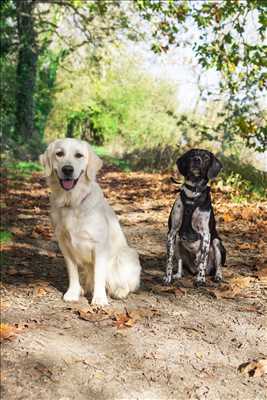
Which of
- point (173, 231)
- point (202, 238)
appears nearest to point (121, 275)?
point (173, 231)

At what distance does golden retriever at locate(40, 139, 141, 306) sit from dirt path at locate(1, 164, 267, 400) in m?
0.30

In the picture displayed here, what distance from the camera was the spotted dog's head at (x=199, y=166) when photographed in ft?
17.7

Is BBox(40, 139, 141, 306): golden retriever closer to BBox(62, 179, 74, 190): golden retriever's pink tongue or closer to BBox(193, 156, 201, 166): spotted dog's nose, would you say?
BBox(62, 179, 74, 190): golden retriever's pink tongue

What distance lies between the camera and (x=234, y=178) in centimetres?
1172

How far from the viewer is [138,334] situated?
4.00 metres

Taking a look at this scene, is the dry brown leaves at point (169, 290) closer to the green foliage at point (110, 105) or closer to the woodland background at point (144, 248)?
the woodland background at point (144, 248)

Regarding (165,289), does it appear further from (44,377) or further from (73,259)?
(44,377)

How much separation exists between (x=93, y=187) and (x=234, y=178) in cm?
750

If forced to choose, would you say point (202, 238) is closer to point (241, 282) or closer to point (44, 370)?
point (241, 282)

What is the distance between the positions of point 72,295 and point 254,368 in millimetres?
1878

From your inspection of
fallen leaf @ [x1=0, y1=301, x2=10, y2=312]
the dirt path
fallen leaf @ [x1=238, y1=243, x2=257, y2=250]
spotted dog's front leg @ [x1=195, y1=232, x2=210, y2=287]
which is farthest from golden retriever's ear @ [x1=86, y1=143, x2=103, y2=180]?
fallen leaf @ [x1=238, y1=243, x2=257, y2=250]

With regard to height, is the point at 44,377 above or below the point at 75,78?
below

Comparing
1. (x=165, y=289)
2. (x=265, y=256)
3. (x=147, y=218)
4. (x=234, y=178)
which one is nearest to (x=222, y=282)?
(x=165, y=289)

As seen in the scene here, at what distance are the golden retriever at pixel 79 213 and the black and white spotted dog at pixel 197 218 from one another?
0.90m
